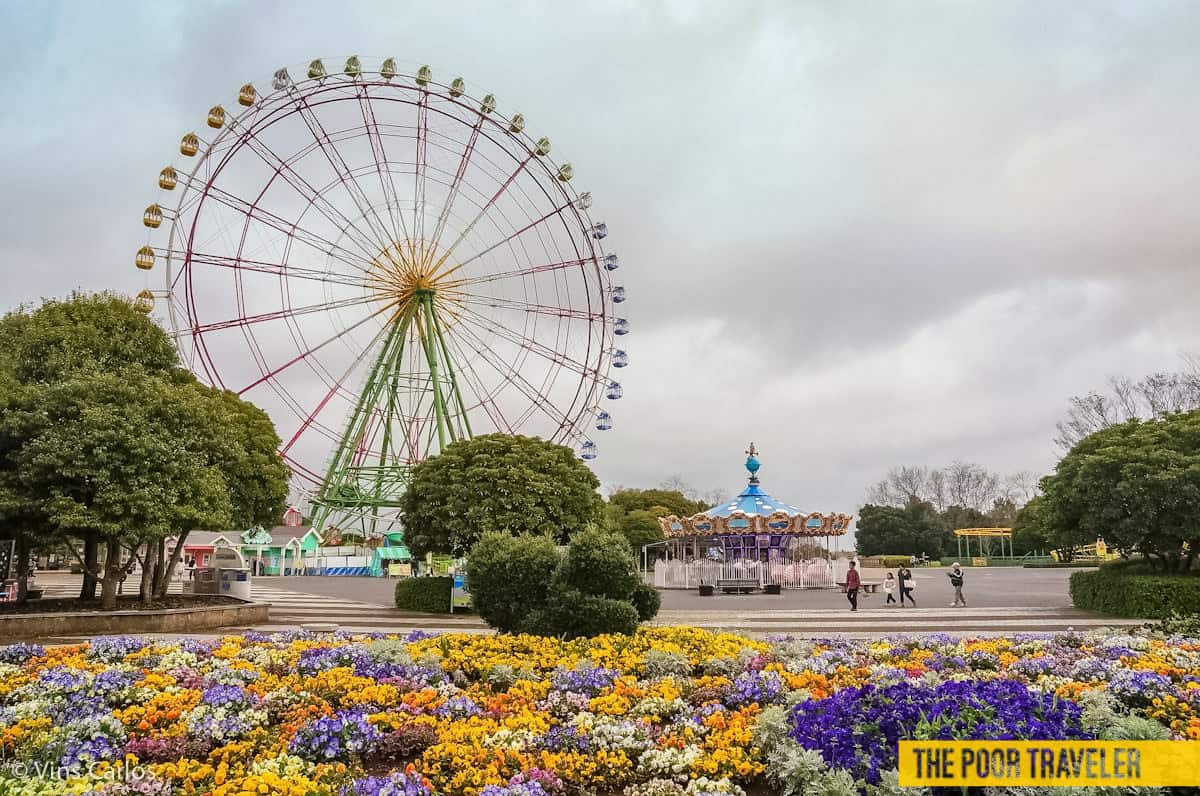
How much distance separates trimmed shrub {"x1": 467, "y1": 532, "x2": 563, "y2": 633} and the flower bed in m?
1.92

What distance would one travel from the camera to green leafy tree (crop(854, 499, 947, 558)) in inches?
2795

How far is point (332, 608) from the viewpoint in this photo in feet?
77.1

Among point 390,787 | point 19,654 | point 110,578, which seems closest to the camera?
point 390,787

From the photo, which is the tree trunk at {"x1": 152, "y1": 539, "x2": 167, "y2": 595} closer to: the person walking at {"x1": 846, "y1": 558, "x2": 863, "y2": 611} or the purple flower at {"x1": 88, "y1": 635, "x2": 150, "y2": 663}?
the purple flower at {"x1": 88, "y1": 635, "x2": 150, "y2": 663}

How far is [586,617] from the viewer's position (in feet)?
36.2

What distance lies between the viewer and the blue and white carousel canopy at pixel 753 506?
34.6 meters

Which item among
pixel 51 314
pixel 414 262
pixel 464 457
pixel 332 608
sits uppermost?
pixel 414 262

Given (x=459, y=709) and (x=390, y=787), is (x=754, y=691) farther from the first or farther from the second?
(x=390, y=787)

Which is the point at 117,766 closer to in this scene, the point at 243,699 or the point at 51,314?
the point at 243,699

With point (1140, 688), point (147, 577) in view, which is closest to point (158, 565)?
point (147, 577)

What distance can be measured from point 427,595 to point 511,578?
1119 centimetres

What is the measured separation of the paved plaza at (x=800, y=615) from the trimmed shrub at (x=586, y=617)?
16.3 feet

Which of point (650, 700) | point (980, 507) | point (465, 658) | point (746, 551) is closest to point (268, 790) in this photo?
point (650, 700)

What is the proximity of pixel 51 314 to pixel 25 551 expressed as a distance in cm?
578
